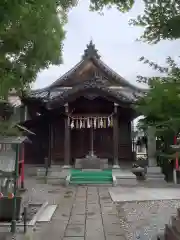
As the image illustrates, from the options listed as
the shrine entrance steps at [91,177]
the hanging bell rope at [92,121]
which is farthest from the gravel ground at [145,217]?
the hanging bell rope at [92,121]

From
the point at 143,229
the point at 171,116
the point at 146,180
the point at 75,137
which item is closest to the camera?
the point at 171,116

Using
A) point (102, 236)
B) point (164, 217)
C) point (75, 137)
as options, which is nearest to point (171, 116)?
point (102, 236)

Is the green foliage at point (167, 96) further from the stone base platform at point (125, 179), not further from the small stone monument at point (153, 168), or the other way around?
the small stone monument at point (153, 168)

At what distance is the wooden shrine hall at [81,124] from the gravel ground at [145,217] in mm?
7094

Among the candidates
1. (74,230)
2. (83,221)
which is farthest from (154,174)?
(74,230)

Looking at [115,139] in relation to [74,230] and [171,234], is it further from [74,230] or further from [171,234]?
[171,234]

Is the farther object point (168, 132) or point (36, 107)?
point (36, 107)

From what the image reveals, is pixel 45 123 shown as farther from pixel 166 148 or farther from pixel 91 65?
pixel 166 148

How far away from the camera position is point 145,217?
752 cm

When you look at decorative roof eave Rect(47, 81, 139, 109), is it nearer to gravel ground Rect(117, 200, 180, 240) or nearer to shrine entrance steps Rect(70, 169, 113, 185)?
shrine entrance steps Rect(70, 169, 113, 185)

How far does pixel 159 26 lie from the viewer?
3.75 metres

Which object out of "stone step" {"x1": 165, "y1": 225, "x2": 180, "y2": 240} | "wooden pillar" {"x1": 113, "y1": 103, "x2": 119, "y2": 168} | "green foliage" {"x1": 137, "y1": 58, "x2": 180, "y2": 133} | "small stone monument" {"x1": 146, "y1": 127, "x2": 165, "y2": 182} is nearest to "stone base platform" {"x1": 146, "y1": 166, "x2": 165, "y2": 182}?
"small stone monument" {"x1": 146, "y1": 127, "x2": 165, "y2": 182}

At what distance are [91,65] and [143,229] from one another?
54.8ft

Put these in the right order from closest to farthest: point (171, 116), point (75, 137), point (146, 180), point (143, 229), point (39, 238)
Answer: point (171, 116), point (39, 238), point (143, 229), point (146, 180), point (75, 137)
